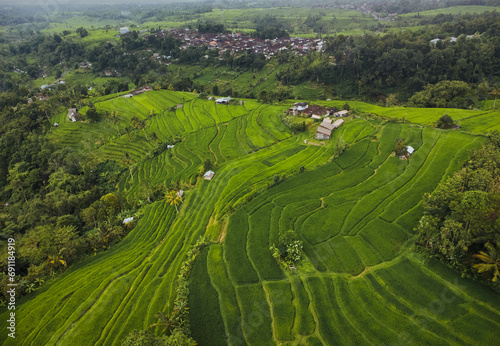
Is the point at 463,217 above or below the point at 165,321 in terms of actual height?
above

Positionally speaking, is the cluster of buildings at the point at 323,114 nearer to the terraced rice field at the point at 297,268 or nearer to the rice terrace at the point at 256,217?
the rice terrace at the point at 256,217

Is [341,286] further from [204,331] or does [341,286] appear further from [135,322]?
[135,322]

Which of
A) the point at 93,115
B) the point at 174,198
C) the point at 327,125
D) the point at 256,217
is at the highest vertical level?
the point at 327,125

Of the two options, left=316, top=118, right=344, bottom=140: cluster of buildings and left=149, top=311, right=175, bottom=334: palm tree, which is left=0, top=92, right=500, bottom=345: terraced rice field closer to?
left=316, top=118, right=344, bottom=140: cluster of buildings

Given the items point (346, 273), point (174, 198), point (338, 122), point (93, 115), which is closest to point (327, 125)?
point (338, 122)

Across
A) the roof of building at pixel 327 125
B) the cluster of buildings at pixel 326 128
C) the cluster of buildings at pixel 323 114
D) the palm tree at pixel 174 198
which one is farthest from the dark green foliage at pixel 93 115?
the roof of building at pixel 327 125

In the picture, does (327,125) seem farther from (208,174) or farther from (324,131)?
(208,174)

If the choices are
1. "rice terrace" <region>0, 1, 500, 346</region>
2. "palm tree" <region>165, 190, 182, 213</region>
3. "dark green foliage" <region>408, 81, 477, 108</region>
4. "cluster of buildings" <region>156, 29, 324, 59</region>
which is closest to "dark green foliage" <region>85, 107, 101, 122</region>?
"rice terrace" <region>0, 1, 500, 346</region>
